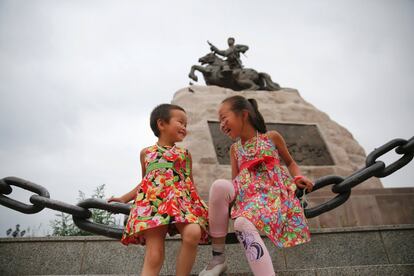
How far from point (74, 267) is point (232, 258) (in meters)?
1.08

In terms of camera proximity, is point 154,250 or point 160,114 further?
point 160,114

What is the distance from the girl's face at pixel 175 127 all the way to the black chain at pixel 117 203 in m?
0.42

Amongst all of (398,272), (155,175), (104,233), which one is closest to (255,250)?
(155,175)

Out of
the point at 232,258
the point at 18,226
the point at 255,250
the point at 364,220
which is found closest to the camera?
the point at 255,250

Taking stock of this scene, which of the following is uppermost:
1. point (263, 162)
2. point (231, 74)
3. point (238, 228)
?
point (231, 74)

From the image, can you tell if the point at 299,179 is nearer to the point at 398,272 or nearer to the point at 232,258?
the point at 398,272

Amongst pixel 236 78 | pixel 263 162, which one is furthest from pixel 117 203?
pixel 236 78

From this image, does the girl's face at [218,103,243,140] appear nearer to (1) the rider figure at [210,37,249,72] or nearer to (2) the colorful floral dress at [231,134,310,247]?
(2) the colorful floral dress at [231,134,310,247]

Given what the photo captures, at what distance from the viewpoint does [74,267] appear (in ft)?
6.96

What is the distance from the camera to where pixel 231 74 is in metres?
7.15

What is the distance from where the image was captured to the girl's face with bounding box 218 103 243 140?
166 cm

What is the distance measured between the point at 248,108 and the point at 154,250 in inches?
35.0

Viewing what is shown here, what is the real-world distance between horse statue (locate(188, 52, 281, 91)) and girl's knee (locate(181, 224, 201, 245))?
590cm

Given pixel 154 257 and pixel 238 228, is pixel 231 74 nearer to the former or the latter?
pixel 238 228
